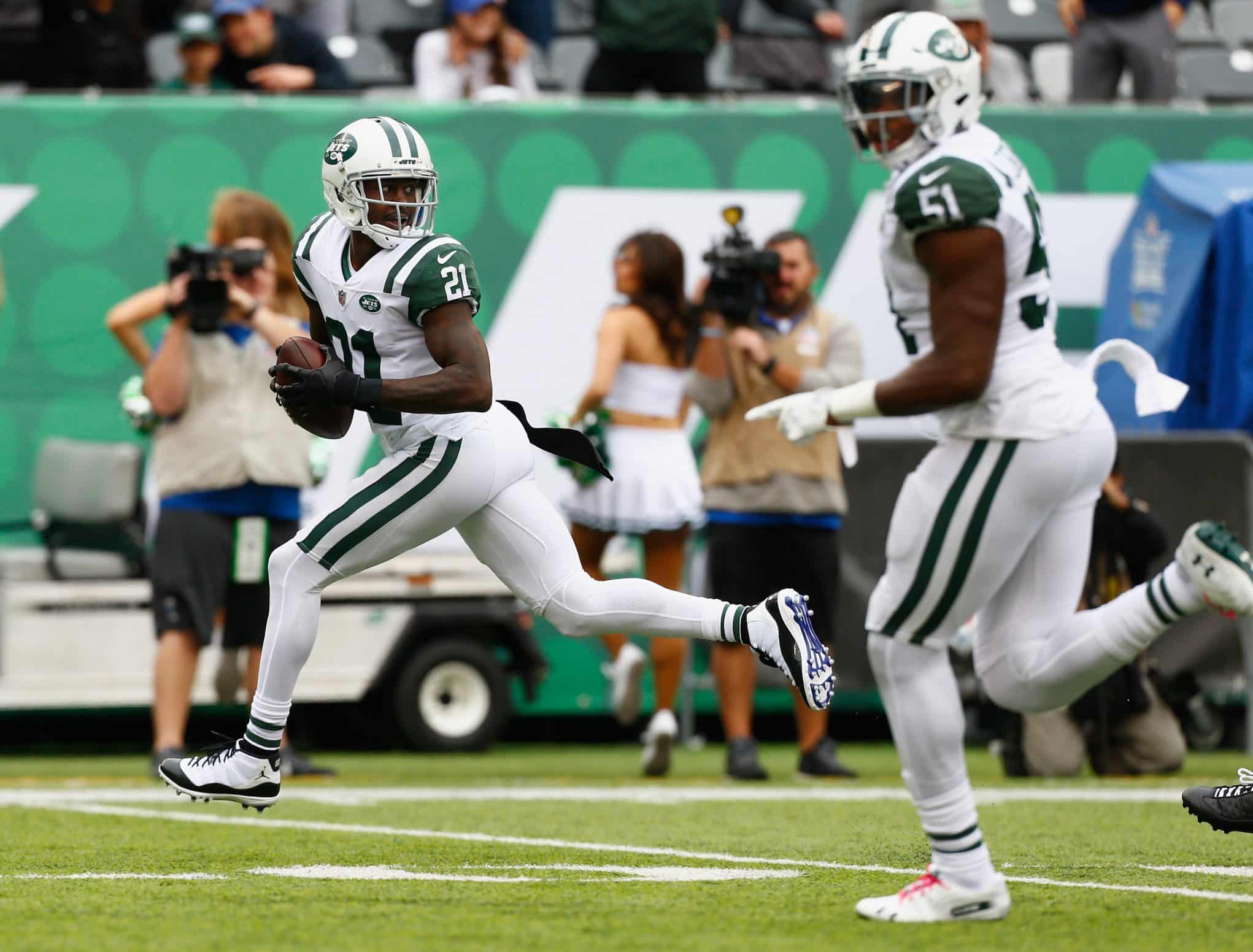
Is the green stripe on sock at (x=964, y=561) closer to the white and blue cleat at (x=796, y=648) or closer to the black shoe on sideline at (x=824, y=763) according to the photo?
the white and blue cleat at (x=796, y=648)

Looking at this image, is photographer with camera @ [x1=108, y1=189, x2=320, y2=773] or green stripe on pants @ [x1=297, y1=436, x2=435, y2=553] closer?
green stripe on pants @ [x1=297, y1=436, x2=435, y2=553]

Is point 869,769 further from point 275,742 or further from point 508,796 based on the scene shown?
point 275,742

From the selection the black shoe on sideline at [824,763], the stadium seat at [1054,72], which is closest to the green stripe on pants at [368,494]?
the black shoe on sideline at [824,763]

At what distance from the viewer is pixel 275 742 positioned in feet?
16.8

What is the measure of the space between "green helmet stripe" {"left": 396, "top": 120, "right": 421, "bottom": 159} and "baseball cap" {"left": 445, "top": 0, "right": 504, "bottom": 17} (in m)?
5.09

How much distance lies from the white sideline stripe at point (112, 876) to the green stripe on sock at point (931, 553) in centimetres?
169

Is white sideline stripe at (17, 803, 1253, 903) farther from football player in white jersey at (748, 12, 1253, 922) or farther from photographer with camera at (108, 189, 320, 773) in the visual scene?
photographer with camera at (108, 189, 320, 773)

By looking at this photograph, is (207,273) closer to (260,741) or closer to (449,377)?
(260,741)

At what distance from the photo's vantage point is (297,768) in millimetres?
7641

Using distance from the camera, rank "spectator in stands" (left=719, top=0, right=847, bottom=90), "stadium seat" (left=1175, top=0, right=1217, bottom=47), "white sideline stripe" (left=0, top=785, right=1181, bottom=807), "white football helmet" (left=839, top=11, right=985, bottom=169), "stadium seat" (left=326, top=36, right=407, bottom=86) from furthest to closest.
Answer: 1. "stadium seat" (left=1175, top=0, right=1217, bottom=47)
2. "stadium seat" (left=326, top=36, right=407, bottom=86)
3. "spectator in stands" (left=719, top=0, right=847, bottom=90)
4. "white sideline stripe" (left=0, top=785, right=1181, bottom=807)
5. "white football helmet" (left=839, top=11, right=985, bottom=169)

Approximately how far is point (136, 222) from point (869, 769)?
13.0ft

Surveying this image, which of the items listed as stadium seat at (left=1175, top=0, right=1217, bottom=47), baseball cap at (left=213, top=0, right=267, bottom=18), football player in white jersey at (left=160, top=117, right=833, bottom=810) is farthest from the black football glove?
stadium seat at (left=1175, top=0, right=1217, bottom=47)

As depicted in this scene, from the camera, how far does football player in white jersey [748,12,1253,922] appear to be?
156 inches

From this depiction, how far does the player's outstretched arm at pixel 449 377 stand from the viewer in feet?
15.7
